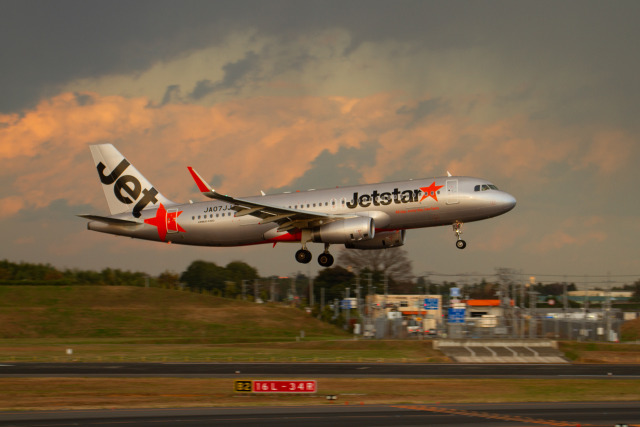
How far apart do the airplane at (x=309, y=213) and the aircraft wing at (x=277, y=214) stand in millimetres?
60

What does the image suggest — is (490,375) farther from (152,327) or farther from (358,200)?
(152,327)

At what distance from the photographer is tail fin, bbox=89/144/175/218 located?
57031mm

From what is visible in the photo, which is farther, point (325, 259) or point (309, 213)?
point (325, 259)

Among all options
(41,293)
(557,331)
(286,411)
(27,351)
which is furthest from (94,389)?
(41,293)

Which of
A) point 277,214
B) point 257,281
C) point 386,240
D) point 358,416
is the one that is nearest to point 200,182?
point 277,214

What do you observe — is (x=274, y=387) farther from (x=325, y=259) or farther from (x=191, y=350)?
(x=191, y=350)

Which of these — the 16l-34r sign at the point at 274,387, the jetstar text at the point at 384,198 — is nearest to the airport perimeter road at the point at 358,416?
the 16l-34r sign at the point at 274,387

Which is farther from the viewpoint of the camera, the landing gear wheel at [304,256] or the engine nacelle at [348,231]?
the landing gear wheel at [304,256]

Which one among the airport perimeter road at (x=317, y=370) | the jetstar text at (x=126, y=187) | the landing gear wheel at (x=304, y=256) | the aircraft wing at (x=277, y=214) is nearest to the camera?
the airport perimeter road at (x=317, y=370)

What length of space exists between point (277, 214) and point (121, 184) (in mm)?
16125

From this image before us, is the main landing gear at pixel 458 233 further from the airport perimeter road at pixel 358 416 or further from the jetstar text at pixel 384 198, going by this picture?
the airport perimeter road at pixel 358 416

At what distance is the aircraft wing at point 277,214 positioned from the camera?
4544 centimetres

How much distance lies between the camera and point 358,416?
89.5 ft

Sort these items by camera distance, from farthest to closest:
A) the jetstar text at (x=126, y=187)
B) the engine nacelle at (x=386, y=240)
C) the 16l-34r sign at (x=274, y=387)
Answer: the jetstar text at (x=126, y=187), the engine nacelle at (x=386, y=240), the 16l-34r sign at (x=274, y=387)
